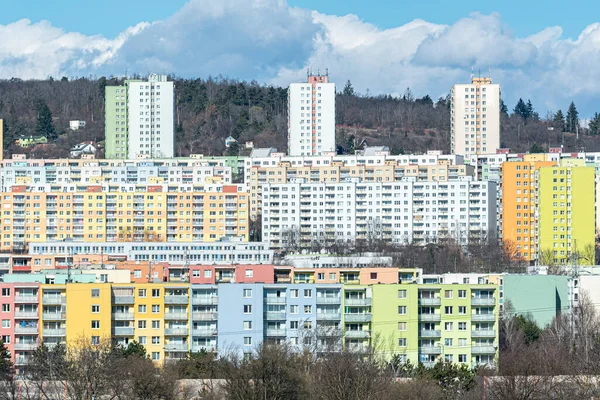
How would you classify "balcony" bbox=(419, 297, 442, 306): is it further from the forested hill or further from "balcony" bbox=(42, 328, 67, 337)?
the forested hill

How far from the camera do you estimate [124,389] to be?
112 ft

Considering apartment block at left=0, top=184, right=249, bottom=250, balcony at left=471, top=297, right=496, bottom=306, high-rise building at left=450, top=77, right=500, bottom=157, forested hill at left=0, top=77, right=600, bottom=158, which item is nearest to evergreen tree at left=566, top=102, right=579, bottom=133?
forested hill at left=0, top=77, right=600, bottom=158

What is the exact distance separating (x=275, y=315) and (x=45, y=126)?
223 feet

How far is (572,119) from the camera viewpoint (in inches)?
4606

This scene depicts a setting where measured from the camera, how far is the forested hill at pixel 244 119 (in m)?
107

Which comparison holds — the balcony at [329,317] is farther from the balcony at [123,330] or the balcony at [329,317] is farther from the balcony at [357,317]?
the balcony at [123,330]

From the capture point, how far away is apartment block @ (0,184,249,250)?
78062 millimetres

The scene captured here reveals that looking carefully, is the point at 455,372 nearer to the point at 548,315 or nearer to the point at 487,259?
the point at 548,315

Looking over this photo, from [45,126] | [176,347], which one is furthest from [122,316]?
[45,126]

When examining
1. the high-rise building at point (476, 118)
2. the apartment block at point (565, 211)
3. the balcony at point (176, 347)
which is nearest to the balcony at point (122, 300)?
the balcony at point (176, 347)

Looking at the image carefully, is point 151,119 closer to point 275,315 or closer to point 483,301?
point 275,315

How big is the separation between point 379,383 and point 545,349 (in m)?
10.9

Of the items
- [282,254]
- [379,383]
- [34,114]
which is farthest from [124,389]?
[34,114]

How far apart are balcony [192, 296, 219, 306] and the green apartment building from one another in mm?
4714
